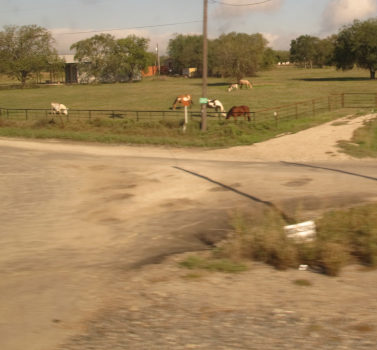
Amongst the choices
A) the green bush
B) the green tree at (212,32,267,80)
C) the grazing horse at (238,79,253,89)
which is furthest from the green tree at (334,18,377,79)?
the green bush

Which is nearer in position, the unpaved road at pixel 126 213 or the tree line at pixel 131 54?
the unpaved road at pixel 126 213

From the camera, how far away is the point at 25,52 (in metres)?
86.2

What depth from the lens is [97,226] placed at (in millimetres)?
10156

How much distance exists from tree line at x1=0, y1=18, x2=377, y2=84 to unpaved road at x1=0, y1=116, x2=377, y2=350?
165ft

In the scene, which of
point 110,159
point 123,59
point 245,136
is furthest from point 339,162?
point 123,59

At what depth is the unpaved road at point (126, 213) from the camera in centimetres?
584

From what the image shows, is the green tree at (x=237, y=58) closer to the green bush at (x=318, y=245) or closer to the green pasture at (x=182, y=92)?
the green pasture at (x=182, y=92)

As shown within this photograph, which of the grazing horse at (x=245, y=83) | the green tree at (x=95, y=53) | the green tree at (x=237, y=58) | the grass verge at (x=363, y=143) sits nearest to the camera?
the grass verge at (x=363, y=143)

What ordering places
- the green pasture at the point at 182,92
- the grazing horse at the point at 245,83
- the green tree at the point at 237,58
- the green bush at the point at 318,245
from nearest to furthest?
the green bush at the point at 318,245, the green pasture at the point at 182,92, the grazing horse at the point at 245,83, the green tree at the point at 237,58

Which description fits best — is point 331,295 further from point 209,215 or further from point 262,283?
point 209,215

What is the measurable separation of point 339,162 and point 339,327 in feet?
44.6

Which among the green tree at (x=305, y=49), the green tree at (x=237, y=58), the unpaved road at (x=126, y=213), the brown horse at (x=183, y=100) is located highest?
the green tree at (x=305, y=49)

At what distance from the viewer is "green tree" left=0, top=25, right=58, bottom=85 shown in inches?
3300

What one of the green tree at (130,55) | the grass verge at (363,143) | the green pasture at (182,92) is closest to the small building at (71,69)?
the green tree at (130,55)
